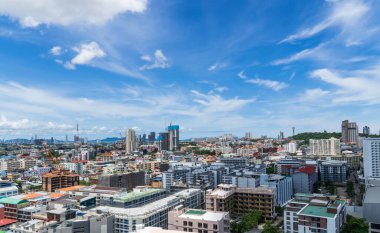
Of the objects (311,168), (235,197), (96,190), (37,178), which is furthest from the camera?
(37,178)

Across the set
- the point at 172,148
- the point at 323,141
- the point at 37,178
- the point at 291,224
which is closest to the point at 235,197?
the point at 291,224

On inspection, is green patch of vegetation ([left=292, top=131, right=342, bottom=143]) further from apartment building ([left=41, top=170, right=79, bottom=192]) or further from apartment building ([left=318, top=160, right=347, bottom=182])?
apartment building ([left=41, top=170, right=79, bottom=192])

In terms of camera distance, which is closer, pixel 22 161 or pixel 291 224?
pixel 291 224

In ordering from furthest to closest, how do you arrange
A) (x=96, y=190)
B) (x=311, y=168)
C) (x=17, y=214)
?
(x=311, y=168) < (x=96, y=190) < (x=17, y=214)

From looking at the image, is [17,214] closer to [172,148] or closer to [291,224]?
[291,224]

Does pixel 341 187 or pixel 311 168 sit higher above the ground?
pixel 311 168

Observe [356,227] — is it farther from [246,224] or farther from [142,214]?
[142,214]

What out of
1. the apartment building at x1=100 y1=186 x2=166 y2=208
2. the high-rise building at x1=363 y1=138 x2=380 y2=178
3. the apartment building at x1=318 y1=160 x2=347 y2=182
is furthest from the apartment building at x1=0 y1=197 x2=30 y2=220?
the high-rise building at x1=363 y1=138 x2=380 y2=178

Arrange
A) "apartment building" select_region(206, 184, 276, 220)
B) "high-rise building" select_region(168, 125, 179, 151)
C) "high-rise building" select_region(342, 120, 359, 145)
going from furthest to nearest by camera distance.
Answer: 1. "high-rise building" select_region(168, 125, 179, 151)
2. "high-rise building" select_region(342, 120, 359, 145)
3. "apartment building" select_region(206, 184, 276, 220)
